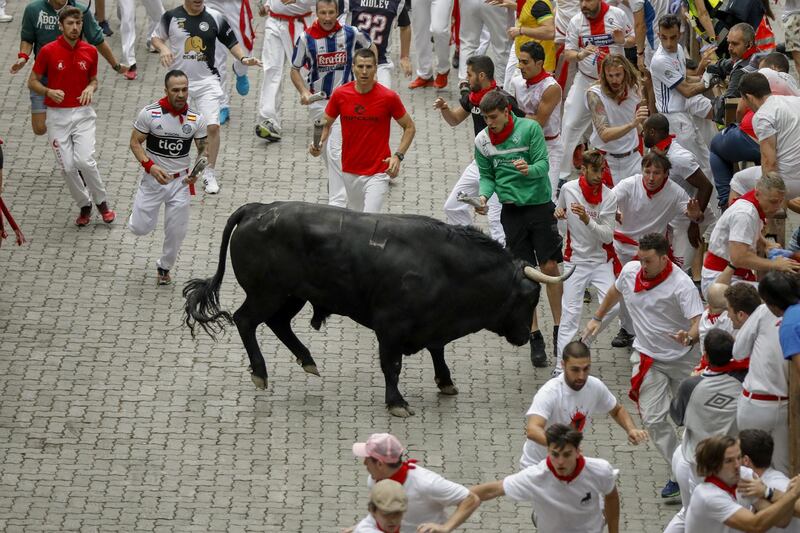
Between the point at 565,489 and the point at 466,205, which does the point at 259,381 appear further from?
the point at 565,489

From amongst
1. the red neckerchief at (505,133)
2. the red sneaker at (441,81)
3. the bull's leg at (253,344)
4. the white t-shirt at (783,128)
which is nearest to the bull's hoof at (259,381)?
the bull's leg at (253,344)

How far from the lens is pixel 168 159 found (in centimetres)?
1429

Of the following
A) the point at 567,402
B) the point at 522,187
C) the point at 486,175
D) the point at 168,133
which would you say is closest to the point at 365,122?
the point at 486,175

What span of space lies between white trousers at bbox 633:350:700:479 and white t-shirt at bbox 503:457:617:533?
6.67 ft

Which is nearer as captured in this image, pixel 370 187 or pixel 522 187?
pixel 522 187

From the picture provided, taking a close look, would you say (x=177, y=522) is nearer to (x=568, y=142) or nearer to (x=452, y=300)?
(x=452, y=300)

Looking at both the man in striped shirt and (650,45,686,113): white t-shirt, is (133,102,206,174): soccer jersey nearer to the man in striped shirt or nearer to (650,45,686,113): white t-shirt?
the man in striped shirt

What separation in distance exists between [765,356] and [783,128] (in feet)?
11.2

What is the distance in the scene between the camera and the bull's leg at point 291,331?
41.1 feet

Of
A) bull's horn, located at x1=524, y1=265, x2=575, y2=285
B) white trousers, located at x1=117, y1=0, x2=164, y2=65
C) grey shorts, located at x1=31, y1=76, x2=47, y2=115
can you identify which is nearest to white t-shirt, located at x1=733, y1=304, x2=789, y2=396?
bull's horn, located at x1=524, y1=265, x2=575, y2=285

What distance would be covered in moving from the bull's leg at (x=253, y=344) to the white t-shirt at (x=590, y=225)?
8.92 feet

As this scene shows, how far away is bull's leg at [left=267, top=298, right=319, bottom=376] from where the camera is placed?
12539mm

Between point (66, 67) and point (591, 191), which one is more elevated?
point (591, 191)

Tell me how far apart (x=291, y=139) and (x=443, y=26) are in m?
2.40
